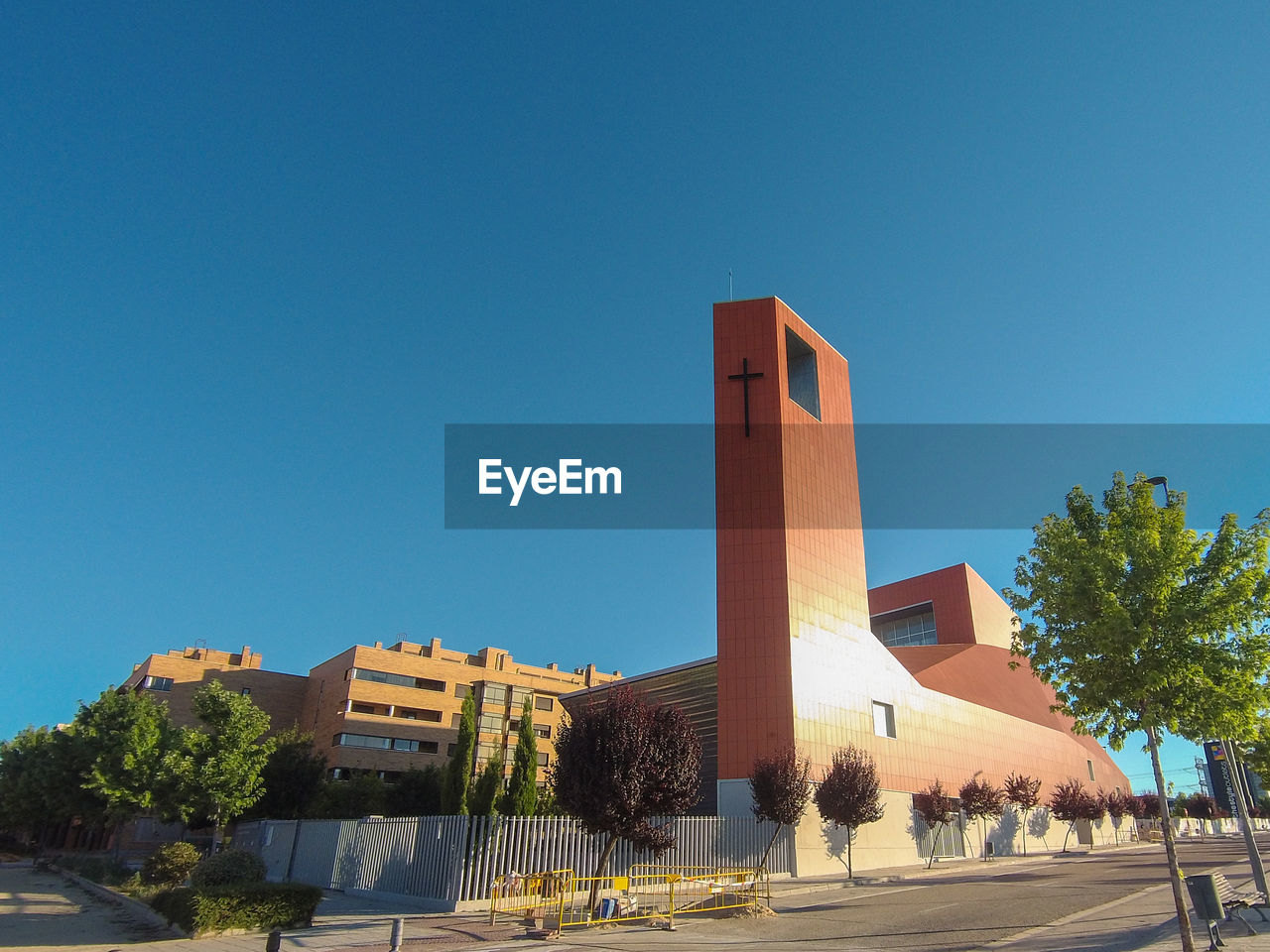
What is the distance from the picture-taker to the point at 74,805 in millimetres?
44219

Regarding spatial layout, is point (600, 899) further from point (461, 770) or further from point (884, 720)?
point (884, 720)

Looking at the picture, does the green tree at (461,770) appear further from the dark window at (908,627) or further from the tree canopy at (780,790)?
the dark window at (908,627)

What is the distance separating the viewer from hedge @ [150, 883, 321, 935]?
601 inches

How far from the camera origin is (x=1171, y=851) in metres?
11.3

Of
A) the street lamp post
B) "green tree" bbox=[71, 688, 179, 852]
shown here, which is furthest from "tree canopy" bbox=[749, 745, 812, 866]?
"green tree" bbox=[71, 688, 179, 852]

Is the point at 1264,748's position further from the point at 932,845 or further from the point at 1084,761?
A: the point at 1084,761

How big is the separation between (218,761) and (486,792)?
1024 centimetres

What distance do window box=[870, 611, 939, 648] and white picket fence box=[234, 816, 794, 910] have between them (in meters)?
44.7

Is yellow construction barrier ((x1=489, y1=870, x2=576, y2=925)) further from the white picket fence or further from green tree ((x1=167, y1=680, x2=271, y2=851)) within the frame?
green tree ((x1=167, y1=680, x2=271, y2=851))

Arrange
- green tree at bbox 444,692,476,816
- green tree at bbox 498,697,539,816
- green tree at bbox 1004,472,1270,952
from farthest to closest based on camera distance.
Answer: green tree at bbox 444,692,476,816 → green tree at bbox 498,697,539,816 → green tree at bbox 1004,472,1270,952

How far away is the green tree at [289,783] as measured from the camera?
37062 mm

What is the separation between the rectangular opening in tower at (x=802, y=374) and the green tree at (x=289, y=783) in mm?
32217

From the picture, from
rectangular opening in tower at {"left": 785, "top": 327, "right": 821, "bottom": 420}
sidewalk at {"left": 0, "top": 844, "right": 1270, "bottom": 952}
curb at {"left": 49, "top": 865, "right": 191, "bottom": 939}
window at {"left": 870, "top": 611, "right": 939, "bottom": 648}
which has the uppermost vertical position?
rectangular opening in tower at {"left": 785, "top": 327, "right": 821, "bottom": 420}

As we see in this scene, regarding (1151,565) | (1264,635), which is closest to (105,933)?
(1151,565)
